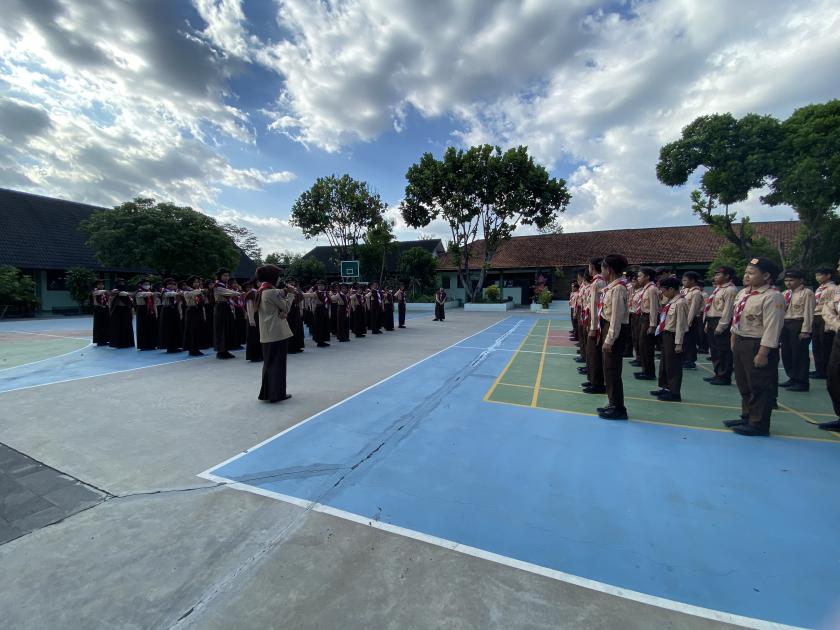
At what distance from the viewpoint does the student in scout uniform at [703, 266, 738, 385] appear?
5820mm

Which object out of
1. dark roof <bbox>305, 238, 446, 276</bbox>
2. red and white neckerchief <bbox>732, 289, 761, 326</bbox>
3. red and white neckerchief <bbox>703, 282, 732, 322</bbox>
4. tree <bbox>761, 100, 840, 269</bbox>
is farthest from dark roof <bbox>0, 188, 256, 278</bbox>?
tree <bbox>761, 100, 840, 269</bbox>

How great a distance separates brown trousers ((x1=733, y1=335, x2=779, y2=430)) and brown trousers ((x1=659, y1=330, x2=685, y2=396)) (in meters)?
0.99

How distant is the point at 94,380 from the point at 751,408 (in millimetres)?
8988

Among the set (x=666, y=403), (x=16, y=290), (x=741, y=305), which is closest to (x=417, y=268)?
(x=16, y=290)

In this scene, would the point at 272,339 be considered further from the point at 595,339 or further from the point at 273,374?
the point at 595,339

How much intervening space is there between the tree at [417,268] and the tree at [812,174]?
18.9m

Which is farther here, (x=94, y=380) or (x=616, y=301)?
(x=94, y=380)

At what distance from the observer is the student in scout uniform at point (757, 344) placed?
3873mm

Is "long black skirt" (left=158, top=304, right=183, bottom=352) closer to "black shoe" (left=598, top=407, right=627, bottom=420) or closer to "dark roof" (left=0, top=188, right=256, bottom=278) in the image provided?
"black shoe" (left=598, top=407, right=627, bottom=420)

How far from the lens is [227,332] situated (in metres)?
8.62

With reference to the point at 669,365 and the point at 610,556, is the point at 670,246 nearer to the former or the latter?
the point at 669,365

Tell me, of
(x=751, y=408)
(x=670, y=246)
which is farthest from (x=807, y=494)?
(x=670, y=246)

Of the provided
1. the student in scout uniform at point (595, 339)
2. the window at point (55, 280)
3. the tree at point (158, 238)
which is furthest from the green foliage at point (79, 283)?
the student in scout uniform at point (595, 339)

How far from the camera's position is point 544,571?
202cm
